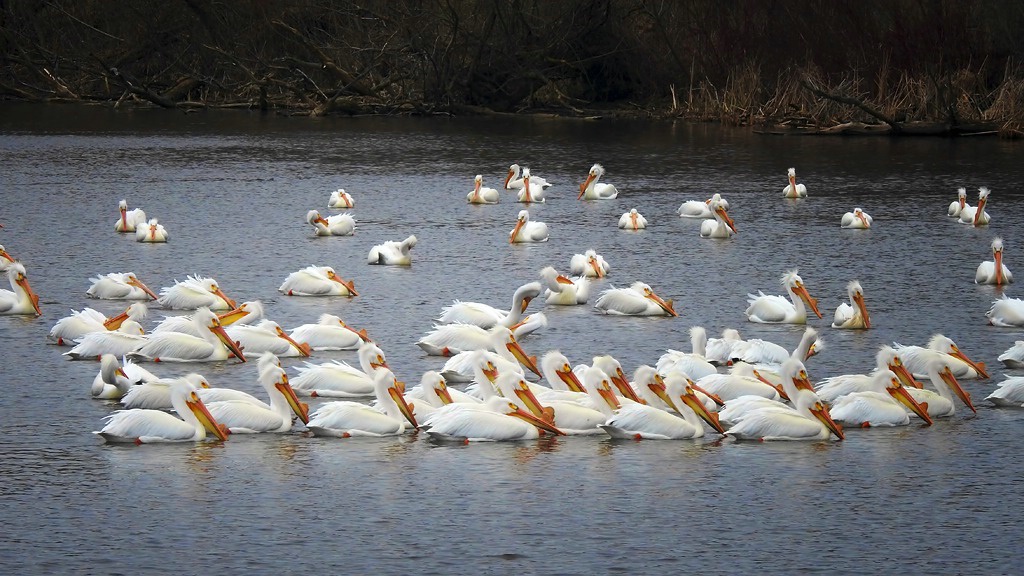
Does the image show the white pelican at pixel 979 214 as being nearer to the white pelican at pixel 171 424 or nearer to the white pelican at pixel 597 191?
the white pelican at pixel 597 191

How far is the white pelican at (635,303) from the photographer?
12.5 m

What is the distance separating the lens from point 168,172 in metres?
24.8

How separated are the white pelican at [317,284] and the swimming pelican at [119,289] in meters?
1.15

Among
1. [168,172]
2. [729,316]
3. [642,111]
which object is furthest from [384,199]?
[642,111]

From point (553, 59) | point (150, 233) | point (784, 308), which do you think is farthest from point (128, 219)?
point (553, 59)

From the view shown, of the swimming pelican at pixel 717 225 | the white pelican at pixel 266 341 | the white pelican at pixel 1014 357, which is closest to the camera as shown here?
the white pelican at pixel 1014 357

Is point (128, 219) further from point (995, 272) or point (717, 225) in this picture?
point (995, 272)

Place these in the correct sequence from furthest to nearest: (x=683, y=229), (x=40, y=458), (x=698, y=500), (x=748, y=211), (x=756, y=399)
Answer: (x=748, y=211), (x=683, y=229), (x=756, y=399), (x=40, y=458), (x=698, y=500)

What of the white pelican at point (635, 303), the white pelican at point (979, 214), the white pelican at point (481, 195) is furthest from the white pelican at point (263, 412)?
the white pelican at point (481, 195)

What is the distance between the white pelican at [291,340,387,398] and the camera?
9.48 m

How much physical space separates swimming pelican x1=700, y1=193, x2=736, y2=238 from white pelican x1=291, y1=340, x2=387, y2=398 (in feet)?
27.5

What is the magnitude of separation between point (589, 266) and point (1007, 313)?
3.99 meters

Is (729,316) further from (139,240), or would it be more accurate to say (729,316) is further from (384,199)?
(384,199)

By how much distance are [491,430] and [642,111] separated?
31.9 m
